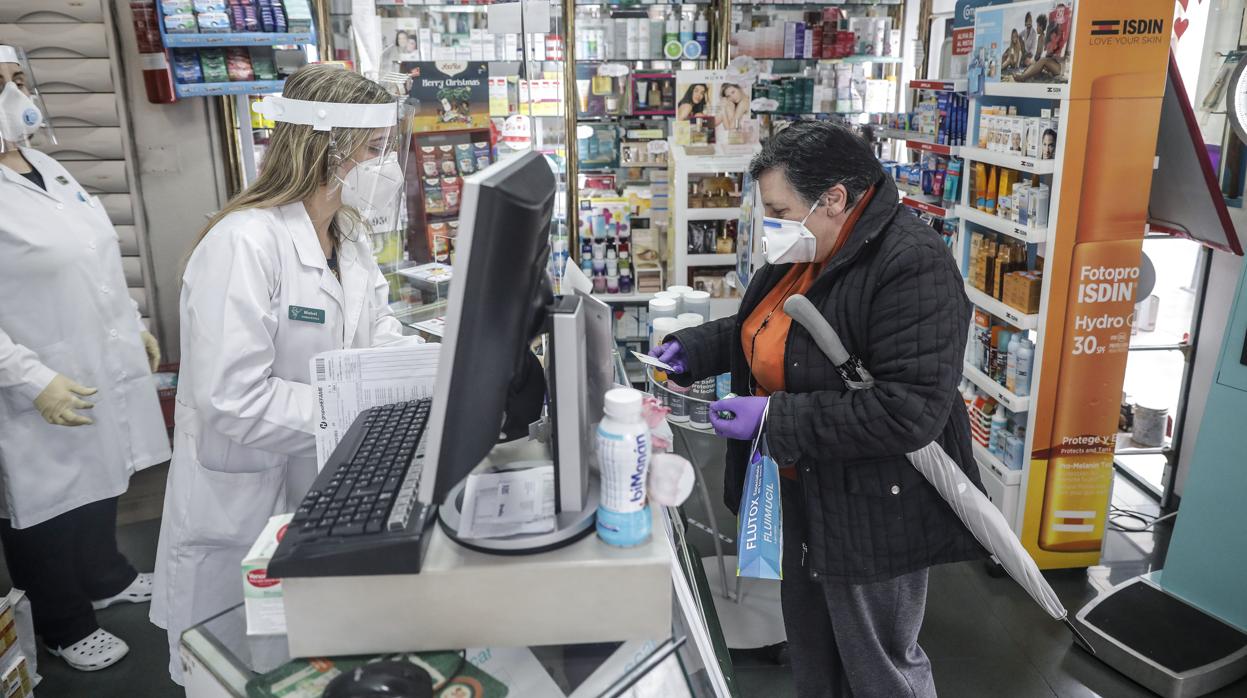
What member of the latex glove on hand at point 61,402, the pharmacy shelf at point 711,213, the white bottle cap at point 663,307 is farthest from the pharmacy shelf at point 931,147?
the latex glove on hand at point 61,402

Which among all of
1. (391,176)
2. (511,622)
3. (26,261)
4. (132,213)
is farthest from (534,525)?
(132,213)

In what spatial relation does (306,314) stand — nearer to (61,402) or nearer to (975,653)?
(61,402)

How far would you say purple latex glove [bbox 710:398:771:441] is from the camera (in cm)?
201

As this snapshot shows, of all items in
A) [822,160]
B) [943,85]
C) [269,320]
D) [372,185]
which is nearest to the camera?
[269,320]

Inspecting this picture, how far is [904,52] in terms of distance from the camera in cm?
580

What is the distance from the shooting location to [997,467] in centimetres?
359

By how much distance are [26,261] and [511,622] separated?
93.5 inches

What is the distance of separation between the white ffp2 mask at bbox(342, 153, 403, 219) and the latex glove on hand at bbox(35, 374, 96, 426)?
119 centimetres

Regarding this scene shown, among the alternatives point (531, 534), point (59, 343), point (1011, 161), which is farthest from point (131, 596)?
point (1011, 161)

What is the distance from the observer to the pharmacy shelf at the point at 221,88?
4.17 metres

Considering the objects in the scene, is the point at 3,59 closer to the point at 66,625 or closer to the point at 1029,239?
the point at 66,625

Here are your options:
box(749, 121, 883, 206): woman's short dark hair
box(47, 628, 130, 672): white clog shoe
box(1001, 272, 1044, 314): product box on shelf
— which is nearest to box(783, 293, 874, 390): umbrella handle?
box(749, 121, 883, 206): woman's short dark hair

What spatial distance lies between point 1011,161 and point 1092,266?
0.49 meters

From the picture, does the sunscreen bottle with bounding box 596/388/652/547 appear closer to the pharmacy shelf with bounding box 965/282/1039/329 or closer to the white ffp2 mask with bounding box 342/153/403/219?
the white ffp2 mask with bounding box 342/153/403/219
